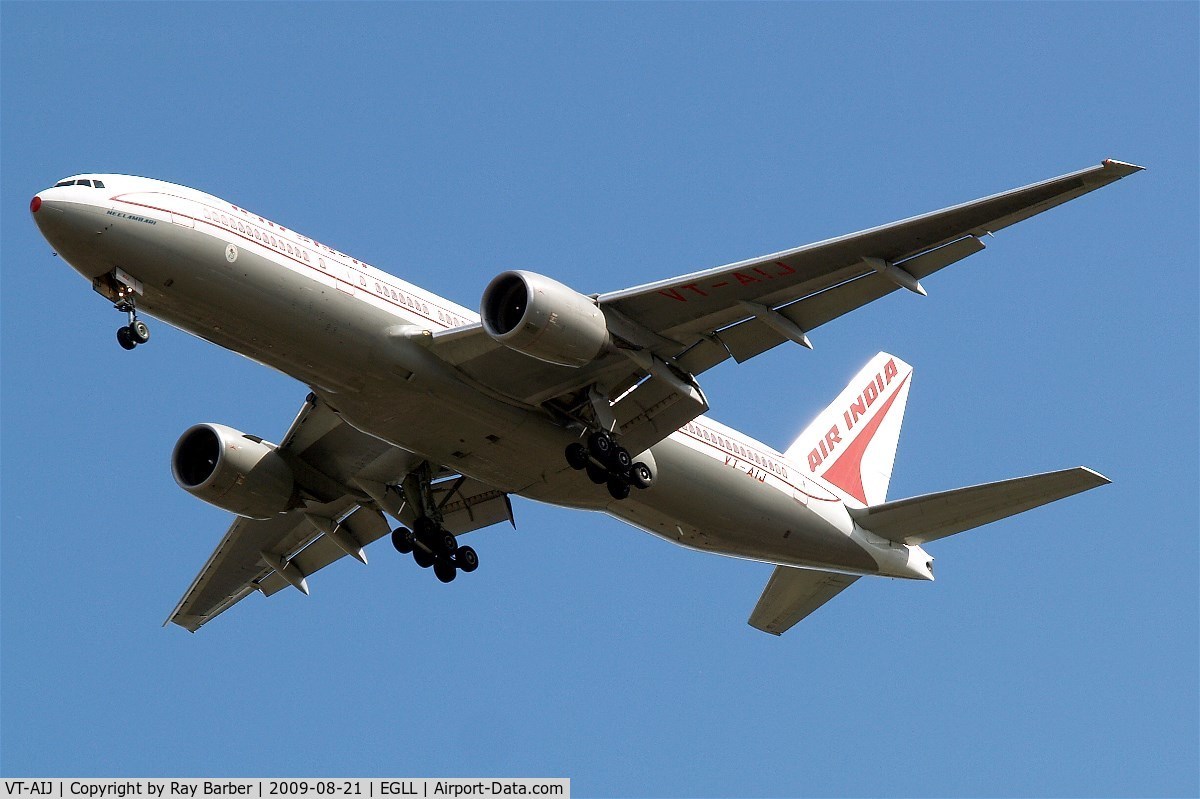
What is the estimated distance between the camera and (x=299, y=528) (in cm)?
3612

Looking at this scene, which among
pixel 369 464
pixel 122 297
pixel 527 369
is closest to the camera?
pixel 122 297

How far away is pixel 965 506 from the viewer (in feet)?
109

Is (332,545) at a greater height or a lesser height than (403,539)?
greater

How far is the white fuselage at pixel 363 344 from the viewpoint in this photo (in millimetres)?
26828

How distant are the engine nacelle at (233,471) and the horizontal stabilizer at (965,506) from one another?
1171cm

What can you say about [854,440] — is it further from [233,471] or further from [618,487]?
[233,471]

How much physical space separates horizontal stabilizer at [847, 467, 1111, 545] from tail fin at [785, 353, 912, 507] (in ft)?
2.59

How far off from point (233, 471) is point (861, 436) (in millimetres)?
14516

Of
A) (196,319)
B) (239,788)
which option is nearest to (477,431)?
(196,319)

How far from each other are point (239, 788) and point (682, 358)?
1054 centimetres

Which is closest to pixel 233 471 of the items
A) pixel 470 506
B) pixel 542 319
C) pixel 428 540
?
pixel 428 540

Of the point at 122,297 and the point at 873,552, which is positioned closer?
the point at 122,297

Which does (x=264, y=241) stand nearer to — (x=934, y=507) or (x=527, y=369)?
(x=527, y=369)

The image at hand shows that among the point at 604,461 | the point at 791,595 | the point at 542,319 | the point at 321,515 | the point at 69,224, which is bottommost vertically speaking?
the point at 604,461
